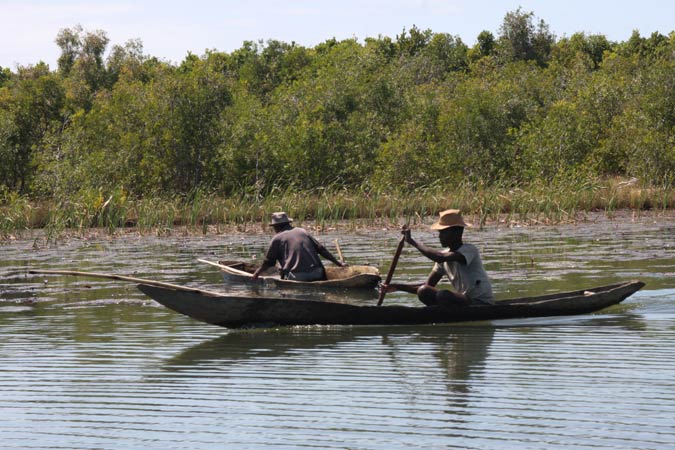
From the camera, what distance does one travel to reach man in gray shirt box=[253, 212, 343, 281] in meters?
12.3

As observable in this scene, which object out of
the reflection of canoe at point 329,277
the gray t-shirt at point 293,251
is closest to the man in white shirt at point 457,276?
the reflection of canoe at point 329,277

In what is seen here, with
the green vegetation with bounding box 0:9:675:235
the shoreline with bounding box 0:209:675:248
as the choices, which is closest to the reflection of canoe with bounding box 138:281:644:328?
the shoreline with bounding box 0:209:675:248

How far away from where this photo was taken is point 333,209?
2661 centimetres

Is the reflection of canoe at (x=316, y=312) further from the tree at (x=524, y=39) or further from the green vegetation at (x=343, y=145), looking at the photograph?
the tree at (x=524, y=39)

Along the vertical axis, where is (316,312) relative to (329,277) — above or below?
below

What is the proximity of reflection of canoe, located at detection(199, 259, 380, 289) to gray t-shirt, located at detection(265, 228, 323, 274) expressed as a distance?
7.8 inches

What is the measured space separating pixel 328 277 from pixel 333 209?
12.9 meters

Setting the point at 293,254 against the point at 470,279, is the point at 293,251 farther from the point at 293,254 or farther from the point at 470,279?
the point at 470,279

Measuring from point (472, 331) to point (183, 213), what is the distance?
1694 centimetres

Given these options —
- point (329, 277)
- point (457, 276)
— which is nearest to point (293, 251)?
point (329, 277)

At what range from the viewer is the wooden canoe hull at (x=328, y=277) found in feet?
40.6

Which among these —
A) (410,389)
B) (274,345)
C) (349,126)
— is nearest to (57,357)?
(274,345)

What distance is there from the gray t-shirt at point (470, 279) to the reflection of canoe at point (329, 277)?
5.47 feet

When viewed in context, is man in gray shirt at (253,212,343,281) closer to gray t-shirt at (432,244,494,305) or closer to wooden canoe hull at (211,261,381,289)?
wooden canoe hull at (211,261,381,289)
